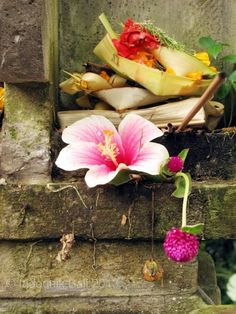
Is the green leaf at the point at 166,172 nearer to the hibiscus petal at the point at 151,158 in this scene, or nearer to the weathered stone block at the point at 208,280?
the hibiscus petal at the point at 151,158

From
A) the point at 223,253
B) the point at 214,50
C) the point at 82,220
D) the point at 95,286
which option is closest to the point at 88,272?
the point at 95,286

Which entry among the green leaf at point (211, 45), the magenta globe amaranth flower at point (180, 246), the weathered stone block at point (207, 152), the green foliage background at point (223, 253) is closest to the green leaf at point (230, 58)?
the green leaf at point (211, 45)

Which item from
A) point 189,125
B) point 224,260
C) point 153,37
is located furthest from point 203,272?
point 224,260

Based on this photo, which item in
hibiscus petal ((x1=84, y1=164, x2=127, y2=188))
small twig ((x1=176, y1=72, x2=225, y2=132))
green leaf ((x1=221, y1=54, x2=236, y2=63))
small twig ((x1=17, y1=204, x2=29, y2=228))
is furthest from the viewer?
green leaf ((x1=221, y1=54, x2=236, y2=63))

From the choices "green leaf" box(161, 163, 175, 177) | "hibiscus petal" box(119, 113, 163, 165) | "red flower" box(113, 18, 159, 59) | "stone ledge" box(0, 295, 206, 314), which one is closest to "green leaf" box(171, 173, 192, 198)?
"green leaf" box(161, 163, 175, 177)

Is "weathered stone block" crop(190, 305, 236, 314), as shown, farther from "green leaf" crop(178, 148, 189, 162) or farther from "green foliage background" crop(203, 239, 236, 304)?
"green foliage background" crop(203, 239, 236, 304)

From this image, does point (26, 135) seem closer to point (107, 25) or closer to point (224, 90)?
point (107, 25)

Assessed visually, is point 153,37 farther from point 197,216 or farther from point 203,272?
point 203,272
